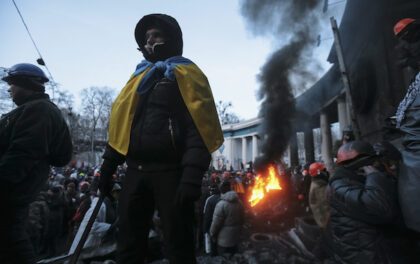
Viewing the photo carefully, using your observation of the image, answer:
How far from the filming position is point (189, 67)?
1947 mm

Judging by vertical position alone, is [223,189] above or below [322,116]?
below

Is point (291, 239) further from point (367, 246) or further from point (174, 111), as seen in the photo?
point (174, 111)

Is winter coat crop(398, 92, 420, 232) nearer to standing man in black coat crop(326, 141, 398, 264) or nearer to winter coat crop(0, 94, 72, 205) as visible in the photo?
standing man in black coat crop(326, 141, 398, 264)

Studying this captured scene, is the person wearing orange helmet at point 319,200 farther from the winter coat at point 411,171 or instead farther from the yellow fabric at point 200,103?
the yellow fabric at point 200,103

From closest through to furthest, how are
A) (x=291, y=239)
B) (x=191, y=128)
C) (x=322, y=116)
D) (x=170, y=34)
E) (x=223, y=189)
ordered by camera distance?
(x=191, y=128), (x=170, y=34), (x=223, y=189), (x=291, y=239), (x=322, y=116)

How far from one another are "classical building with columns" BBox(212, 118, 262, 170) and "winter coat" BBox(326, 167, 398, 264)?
34.5 m

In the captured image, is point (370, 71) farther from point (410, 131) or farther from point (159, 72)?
point (159, 72)

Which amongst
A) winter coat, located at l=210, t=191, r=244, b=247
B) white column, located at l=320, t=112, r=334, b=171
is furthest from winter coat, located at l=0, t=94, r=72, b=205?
white column, located at l=320, t=112, r=334, b=171

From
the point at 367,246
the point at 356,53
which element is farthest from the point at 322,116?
the point at 367,246

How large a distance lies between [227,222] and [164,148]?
4386 millimetres

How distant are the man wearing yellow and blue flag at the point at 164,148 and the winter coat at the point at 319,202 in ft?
16.1

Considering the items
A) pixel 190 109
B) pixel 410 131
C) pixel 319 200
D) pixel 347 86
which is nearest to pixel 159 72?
pixel 190 109

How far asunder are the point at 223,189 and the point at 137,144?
4.60m

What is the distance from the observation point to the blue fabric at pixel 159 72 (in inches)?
75.0
